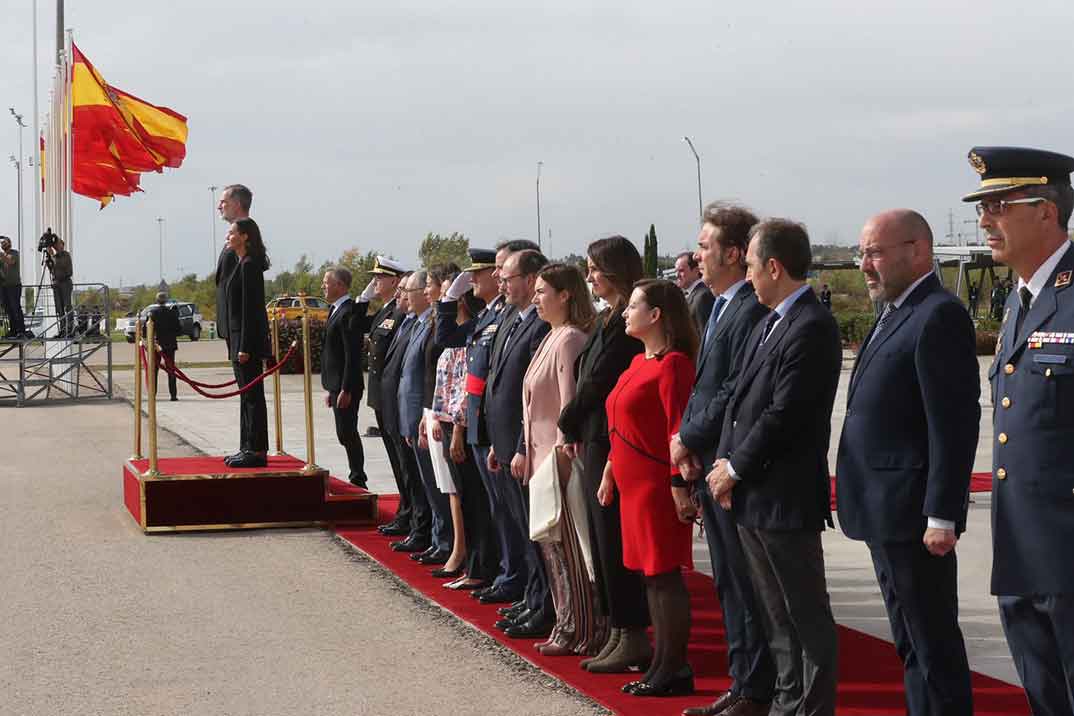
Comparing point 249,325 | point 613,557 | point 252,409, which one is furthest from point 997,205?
point 252,409

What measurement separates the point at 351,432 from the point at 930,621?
8.33 m

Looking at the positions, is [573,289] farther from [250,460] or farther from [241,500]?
[250,460]

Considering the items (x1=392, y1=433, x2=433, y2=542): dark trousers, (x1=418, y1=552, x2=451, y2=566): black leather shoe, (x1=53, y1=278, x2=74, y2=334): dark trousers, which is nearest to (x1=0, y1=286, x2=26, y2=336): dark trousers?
(x1=53, y1=278, x2=74, y2=334): dark trousers

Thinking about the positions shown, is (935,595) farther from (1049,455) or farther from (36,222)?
(36,222)

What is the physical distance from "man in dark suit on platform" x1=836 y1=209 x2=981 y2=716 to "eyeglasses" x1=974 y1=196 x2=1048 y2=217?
461 millimetres

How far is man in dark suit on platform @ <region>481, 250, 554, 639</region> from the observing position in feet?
23.8

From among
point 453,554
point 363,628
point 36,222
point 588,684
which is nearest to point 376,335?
point 453,554

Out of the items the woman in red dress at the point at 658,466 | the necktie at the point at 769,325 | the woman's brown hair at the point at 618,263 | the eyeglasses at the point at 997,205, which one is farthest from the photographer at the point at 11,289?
the eyeglasses at the point at 997,205

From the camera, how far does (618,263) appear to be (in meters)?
6.47

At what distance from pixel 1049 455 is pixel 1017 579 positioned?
37cm

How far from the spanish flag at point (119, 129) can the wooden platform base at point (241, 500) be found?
1557 cm

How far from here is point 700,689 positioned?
6.11 metres

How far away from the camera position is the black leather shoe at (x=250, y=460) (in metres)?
11.5

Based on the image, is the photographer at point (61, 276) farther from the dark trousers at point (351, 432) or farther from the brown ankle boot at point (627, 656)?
the brown ankle boot at point (627, 656)
